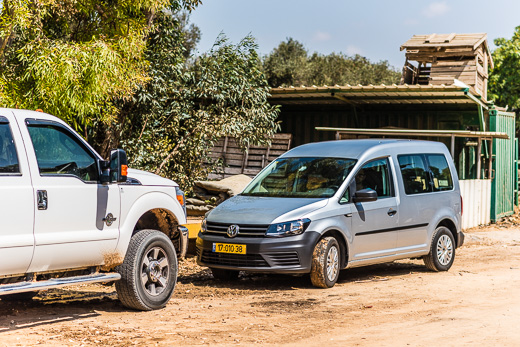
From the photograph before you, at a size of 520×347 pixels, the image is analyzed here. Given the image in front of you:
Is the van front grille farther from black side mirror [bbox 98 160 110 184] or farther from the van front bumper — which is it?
black side mirror [bbox 98 160 110 184]

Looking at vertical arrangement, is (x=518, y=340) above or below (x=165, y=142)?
below

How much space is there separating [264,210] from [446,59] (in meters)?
18.0

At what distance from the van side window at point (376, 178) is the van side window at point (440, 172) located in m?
1.19

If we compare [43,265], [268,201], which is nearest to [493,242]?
[268,201]

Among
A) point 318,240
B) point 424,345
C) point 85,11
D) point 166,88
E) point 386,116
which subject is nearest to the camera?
point 424,345

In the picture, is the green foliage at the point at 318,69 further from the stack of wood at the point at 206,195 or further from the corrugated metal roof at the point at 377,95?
the stack of wood at the point at 206,195

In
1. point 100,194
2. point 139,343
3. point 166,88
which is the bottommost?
point 139,343

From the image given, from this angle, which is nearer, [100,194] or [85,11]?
[100,194]

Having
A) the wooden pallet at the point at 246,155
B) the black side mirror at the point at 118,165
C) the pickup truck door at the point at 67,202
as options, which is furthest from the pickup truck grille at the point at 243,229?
the wooden pallet at the point at 246,155

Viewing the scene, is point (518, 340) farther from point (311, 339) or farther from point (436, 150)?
point (436, 150)

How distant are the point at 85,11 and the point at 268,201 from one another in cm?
546

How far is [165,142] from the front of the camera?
1622 centimetres

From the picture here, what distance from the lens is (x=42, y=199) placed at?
6.89 meters

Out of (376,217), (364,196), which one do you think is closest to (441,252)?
(376,217)
